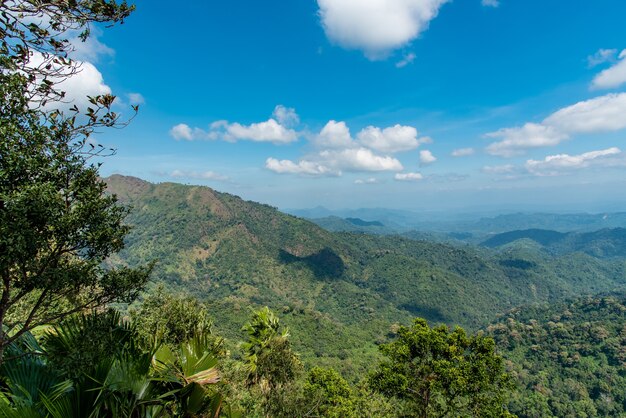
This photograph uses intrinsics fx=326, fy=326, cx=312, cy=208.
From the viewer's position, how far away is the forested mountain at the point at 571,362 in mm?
72438

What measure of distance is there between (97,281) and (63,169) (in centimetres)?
231

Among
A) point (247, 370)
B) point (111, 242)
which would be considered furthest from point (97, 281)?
point (247, 370)

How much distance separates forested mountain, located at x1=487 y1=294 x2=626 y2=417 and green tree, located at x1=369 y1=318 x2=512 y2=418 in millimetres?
64147

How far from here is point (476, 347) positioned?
506 inches

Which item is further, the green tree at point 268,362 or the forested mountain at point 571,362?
the forested mountain at point 571,362

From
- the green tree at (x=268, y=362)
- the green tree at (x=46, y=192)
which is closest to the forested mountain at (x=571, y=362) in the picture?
the green tree at (x=268, y=362)

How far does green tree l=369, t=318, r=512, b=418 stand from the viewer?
12.2 m

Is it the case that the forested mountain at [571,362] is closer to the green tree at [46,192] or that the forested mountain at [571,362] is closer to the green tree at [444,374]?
the green tree at [444,374]

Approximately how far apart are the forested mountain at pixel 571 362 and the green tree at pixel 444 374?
64.1 m

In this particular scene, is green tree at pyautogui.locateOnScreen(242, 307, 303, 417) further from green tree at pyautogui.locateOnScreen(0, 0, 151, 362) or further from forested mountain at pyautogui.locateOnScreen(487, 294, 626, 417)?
forested mountain at pyautogui.locateOnScreen(487, 294, 626, 417)

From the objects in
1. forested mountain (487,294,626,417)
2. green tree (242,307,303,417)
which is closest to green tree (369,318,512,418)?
green tree (242,307,303,417)

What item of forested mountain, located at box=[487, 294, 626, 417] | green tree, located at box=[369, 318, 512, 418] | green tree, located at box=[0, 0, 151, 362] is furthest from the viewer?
forested mountain, located at box=[487, 294, 626, 417]

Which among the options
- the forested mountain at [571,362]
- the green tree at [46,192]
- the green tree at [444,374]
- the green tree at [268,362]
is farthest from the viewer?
the forested mountain at [571,362]

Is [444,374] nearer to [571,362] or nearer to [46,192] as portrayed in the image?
[46,192]
